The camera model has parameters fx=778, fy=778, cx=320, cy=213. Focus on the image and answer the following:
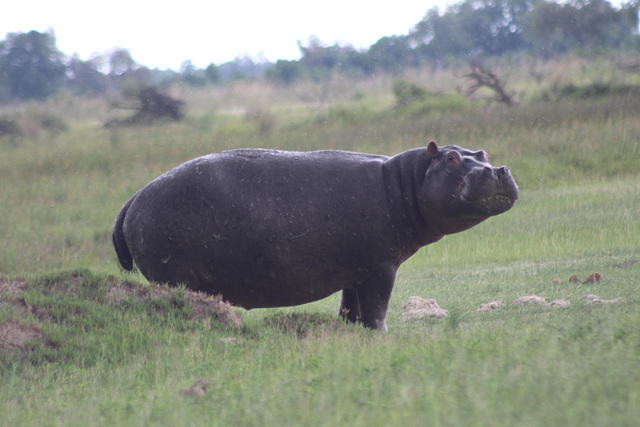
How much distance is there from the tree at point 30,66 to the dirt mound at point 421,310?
34525 millimetres

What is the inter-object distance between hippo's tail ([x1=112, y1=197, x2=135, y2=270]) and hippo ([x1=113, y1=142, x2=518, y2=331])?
0.68ft

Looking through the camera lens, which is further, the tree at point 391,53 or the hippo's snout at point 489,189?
the tree at point 391,53

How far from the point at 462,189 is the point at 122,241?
3199 millimetres

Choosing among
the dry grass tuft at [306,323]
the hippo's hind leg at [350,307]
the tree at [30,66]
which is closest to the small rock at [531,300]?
the hippo's hind leg at [350,307]

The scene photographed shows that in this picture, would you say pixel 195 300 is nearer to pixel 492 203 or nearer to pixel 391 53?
pixel 492 203

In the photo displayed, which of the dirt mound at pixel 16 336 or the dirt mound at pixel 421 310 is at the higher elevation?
the dirt mound at pixel 16 336

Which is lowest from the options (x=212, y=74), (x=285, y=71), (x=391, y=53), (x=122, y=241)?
(x=122, y=241)

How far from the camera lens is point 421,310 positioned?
8203 millimetres

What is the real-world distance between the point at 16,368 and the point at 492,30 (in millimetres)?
64173

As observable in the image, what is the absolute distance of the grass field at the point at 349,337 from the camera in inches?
139

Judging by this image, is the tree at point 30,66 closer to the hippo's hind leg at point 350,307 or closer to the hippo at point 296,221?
the hippo at point 296,221

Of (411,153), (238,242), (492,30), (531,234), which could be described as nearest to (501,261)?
(531,234)

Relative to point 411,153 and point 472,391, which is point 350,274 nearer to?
point 411,153

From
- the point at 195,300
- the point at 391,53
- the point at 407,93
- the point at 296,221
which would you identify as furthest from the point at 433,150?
the point at 391,53
